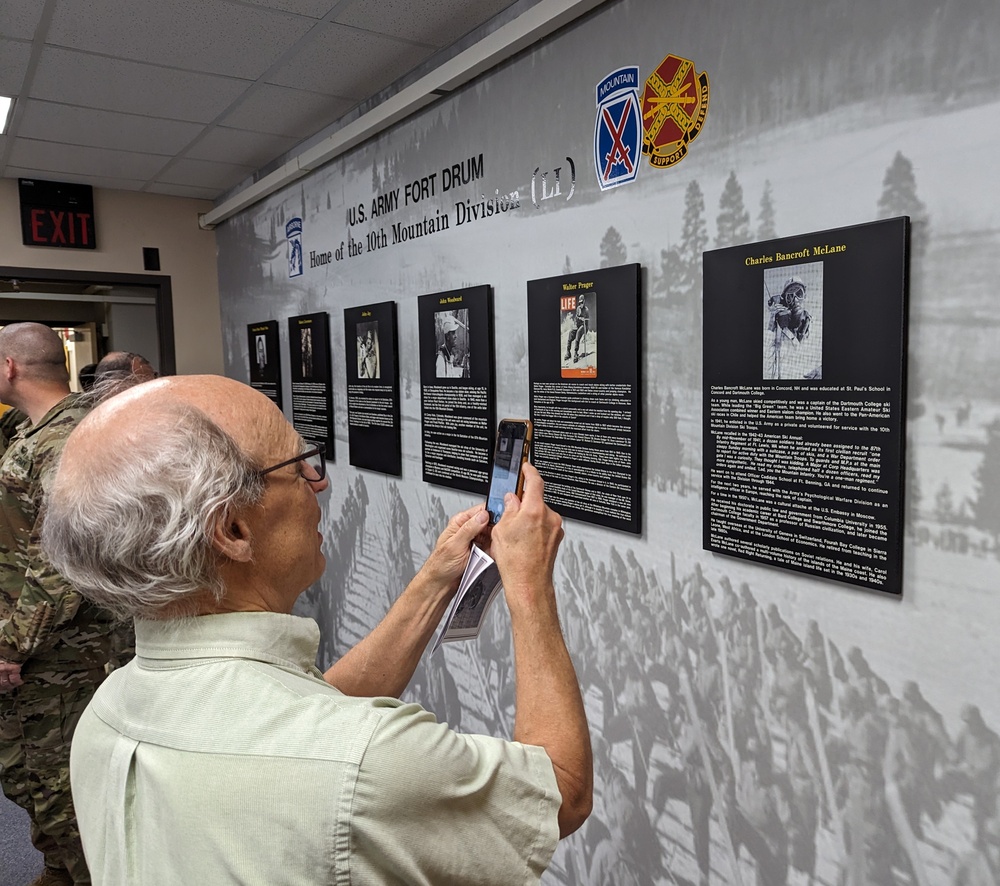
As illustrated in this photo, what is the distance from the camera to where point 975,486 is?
4.13ft

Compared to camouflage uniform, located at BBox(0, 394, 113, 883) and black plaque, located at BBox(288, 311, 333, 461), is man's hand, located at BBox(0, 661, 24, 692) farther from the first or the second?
black plaque, located at BBox(288, 311, 333, 461)

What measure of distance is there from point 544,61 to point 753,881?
2175mm

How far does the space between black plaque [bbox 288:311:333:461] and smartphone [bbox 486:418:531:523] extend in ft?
7.84

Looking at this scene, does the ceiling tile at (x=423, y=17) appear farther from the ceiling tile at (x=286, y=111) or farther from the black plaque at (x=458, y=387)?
the black plaque at (x=458, y=387)

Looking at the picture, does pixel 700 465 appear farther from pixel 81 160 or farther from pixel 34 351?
pixel 81 160

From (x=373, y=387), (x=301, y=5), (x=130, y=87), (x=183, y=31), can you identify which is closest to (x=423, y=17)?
(x=301, y=5)

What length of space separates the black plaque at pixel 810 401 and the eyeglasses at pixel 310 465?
965 millimetres

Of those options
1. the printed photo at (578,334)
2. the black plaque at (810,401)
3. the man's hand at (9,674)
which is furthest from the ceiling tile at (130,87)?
the black plaque at (810,401)

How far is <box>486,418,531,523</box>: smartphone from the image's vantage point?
3.82 ft

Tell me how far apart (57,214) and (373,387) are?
2433 millimetres

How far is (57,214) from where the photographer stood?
13.5ft

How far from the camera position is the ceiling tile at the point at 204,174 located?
152 inches

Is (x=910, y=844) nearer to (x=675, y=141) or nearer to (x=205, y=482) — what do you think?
(x=205, y=482)

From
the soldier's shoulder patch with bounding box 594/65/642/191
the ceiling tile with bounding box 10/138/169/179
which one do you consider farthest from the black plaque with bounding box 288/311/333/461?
the soldier's shoulder patch with bounding box 594/65/642/191
